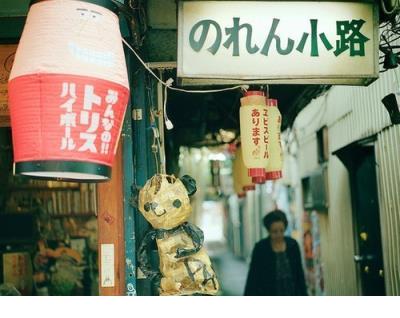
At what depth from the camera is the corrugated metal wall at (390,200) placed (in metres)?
6.86

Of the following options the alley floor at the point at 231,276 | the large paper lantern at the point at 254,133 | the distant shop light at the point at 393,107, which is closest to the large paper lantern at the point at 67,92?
the large paper lantern at the point at 254,133

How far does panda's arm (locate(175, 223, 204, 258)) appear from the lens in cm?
439

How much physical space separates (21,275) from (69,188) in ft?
7.26

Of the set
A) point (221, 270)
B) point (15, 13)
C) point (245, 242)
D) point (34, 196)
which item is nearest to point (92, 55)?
point (15, 13)

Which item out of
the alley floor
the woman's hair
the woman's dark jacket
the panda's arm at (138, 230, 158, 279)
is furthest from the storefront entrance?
the alley floor

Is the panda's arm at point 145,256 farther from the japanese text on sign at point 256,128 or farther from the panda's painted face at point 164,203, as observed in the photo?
the japanese text on sign at point 256,128

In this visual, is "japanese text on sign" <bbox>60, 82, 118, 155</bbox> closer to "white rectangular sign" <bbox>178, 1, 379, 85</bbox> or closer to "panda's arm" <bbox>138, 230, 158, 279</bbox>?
"white rectangular sign" <bbox>178, 1, 379, 85</bbox>

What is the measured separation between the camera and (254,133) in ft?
16.6

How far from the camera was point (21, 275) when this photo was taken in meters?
8.95

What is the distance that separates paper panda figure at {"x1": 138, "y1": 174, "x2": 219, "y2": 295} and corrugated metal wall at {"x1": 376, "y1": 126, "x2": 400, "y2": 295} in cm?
373

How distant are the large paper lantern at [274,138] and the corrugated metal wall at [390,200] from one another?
211cm
